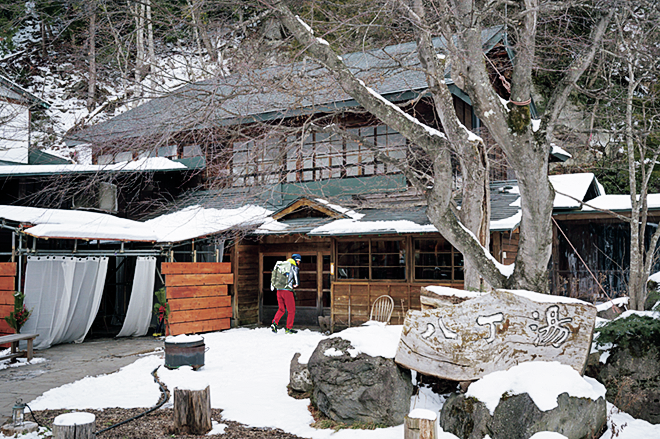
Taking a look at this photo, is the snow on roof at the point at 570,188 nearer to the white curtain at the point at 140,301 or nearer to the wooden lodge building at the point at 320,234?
the wooden lodge building at the point at 320,234

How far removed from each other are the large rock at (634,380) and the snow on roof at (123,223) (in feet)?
23.8

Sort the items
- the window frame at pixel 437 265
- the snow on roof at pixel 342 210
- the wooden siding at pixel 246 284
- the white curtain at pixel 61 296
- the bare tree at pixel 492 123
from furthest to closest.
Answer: the wooden siding at pixel 246 284 → the snow on roof at pixel 342 210 → the window frame at pixel 437 265 → the white curtain at pixel 61 296 → the bare tree at pixel 492 123

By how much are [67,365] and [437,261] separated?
7808 mm

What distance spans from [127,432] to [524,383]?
4.09m

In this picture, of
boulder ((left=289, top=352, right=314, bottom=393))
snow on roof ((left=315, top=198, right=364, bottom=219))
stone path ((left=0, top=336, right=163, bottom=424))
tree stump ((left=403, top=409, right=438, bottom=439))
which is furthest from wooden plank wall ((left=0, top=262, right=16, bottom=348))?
tree stump ((left=403, top=409, right=438, bottom=439))

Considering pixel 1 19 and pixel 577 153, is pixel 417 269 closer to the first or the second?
pixel 577 153

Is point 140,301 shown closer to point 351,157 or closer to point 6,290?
point 6,290

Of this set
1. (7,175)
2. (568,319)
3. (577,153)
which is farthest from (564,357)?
(577,153)

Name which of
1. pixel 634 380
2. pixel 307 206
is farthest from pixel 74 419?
pixel 307 206

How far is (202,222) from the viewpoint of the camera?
43.9ft

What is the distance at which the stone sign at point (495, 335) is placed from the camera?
→ 5.53 metres

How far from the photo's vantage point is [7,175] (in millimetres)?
13961

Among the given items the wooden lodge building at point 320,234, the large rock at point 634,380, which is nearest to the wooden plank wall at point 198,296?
the wooden lodge building at point 320,234

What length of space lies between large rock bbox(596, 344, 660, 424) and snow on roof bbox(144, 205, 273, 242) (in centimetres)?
787
